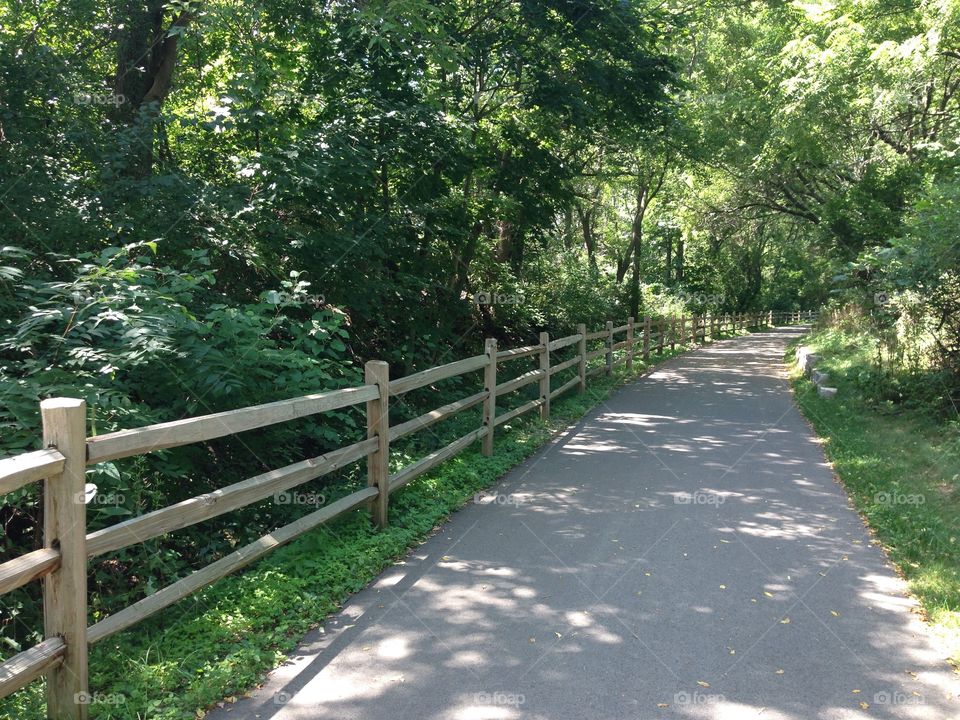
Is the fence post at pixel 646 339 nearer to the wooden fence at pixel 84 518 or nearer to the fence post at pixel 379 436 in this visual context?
the fence post at pixel 379 436

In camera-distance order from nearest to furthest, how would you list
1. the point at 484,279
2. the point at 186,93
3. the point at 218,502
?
the point at 218,502, the point at 186,93, the point at 484,279

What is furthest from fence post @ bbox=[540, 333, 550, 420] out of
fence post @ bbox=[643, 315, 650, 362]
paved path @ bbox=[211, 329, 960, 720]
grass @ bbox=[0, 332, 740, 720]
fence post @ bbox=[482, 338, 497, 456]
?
fence post @ bbox=[643, 315, 650, 362]

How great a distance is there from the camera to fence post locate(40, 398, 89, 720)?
10.4 ft

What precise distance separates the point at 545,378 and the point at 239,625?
24.8ft

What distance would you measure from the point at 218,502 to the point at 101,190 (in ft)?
15.3

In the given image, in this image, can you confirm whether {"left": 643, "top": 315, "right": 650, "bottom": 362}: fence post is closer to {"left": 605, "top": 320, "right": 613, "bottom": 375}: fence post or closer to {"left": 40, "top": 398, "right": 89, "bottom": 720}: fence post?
{"left": 605, "top": 320, "right": 613, "bottom": 375}: fence post

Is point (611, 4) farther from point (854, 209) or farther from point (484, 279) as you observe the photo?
point (854, 209)

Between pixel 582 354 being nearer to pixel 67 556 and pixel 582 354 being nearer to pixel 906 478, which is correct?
pixel 906 478

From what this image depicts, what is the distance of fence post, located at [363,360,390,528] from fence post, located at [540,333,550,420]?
17.2 feet

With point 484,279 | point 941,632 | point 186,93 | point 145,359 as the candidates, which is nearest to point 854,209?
point 484,279

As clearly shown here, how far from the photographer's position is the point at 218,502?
417 cm

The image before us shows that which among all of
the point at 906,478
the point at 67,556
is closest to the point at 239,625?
the point at 67,556

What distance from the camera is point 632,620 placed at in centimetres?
450

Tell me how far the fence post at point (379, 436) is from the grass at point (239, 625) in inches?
5.6
